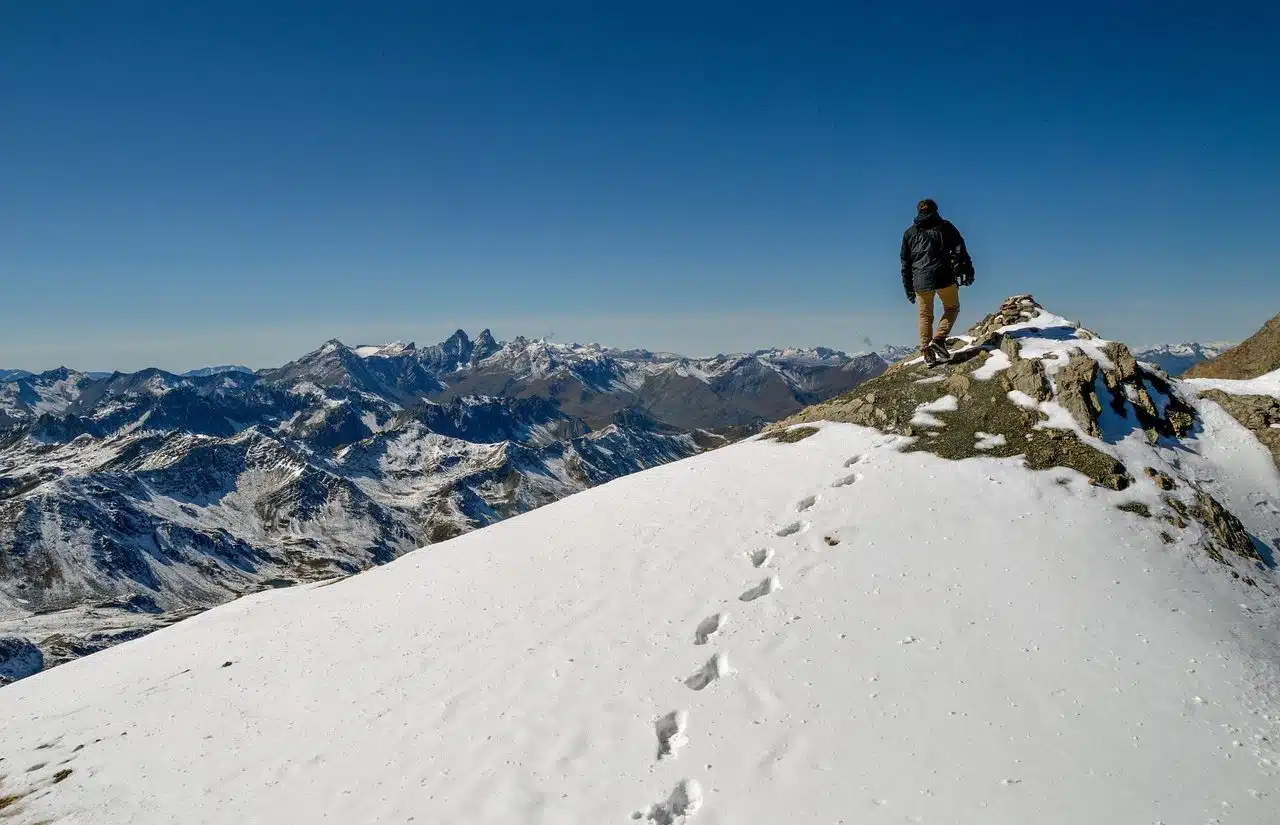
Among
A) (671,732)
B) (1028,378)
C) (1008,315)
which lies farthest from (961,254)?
(671,732)

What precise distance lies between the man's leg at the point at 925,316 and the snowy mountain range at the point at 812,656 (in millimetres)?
1913

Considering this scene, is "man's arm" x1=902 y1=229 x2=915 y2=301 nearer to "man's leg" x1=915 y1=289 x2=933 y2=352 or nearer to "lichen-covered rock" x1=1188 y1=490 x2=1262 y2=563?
"man's leg" x1=915 y1=289 x2=933 y2=352

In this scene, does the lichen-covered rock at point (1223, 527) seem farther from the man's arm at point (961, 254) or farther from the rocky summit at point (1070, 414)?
the man's arm at point (961, 254)

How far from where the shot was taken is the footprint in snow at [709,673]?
16.3 m

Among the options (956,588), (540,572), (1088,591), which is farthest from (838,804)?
(540,572)

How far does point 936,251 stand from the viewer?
84.8ft

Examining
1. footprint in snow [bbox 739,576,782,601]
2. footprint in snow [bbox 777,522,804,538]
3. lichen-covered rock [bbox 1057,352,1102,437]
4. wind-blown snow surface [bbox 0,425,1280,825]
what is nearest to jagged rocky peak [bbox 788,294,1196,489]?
lichen-covered rock [bbox 1057,352,1102,437]

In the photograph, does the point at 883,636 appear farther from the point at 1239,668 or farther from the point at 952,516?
the point at 1239,668

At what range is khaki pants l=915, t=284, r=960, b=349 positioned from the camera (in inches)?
1065

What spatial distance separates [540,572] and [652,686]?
8.47 meters

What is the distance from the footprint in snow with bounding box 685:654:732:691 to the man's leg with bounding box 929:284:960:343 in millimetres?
18344

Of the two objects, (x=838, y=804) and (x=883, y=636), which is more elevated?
(x=883, y=636)

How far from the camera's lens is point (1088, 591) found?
1767cm

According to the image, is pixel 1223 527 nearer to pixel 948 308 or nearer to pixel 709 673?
pixel 948 308
